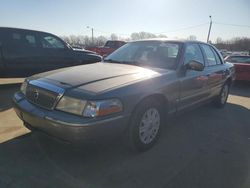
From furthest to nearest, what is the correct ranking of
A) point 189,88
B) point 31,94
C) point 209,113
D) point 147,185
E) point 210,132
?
point 209,113
point 210,132
point 189,88
point 31,94
point 147,185

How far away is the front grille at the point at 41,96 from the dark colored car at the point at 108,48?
1318 centimetres

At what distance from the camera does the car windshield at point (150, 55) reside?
410 cm

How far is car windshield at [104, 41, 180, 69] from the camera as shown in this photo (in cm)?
410

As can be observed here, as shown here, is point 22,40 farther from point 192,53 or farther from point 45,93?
point 192,53

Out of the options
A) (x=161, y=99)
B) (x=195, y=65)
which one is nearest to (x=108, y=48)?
(x=195, y=65)

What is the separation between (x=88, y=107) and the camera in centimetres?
275

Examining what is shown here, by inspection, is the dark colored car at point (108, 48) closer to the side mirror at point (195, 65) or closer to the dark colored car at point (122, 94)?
the dark colored car at point (122, 94)

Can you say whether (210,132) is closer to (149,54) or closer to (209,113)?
(209,113)

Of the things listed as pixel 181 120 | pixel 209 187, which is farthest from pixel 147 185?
pixel 181 120

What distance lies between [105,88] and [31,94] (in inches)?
42.1

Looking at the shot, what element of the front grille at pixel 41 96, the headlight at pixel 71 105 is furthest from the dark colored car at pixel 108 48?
the headlight at pixel 71 105

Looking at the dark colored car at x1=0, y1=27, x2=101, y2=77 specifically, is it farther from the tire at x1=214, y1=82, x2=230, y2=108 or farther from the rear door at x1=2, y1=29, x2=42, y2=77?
the tire at x1=214, y1=82, x2=230, y2=108

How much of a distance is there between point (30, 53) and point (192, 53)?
5.03 metres

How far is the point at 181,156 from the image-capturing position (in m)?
3.57
